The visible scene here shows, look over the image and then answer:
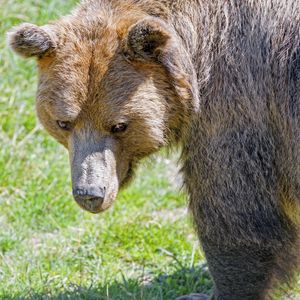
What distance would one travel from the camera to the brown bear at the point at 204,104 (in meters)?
5.34

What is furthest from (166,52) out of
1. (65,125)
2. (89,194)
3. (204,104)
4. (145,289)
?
(145,289)

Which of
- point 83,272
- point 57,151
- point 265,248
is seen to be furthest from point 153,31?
point 57,151

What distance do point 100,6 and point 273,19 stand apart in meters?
1.06

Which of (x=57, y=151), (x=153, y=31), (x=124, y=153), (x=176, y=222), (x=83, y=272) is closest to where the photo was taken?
(x=153, y=31)

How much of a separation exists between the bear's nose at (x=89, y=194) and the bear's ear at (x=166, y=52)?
0.74 meters

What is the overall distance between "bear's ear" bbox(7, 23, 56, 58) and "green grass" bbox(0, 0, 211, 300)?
1.03 meters

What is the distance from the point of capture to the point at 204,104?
5445 mm

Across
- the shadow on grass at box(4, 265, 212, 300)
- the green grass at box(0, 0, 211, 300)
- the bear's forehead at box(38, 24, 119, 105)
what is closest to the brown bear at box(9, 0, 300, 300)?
the bear's forehead at box(38, 24, 119, 105)

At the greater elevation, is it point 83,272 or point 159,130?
point 159,130

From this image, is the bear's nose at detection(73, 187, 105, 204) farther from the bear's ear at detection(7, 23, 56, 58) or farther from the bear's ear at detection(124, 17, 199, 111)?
the bear's ear at detection(7, 23, 56, 58)

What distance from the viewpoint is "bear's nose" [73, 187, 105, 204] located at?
5285mm

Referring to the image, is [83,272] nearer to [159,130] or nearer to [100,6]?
[159,130]

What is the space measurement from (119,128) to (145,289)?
1.41 meters

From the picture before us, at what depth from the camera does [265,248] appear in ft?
17.9
